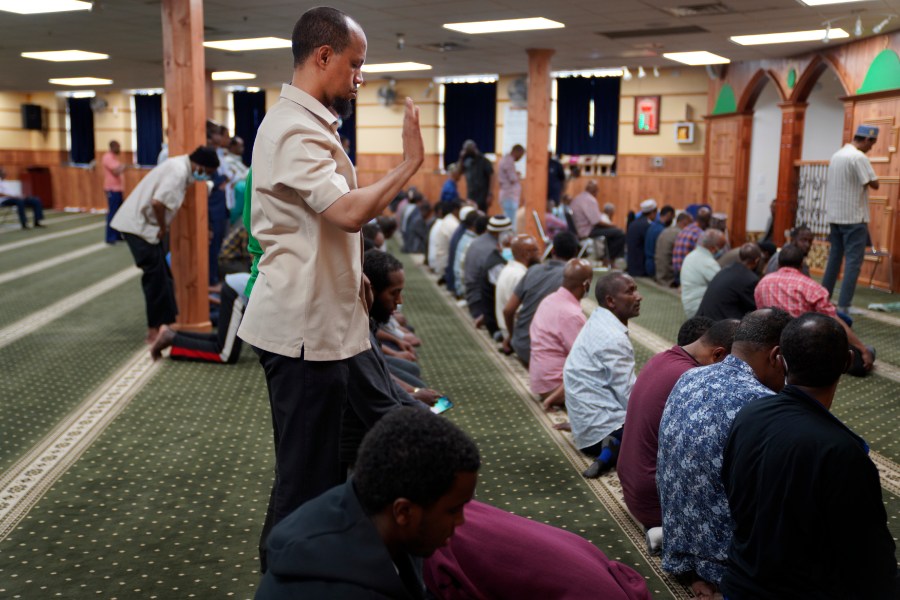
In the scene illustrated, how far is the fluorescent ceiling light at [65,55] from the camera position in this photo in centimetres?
1173

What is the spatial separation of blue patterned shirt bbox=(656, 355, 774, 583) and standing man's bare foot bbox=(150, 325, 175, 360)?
372cm

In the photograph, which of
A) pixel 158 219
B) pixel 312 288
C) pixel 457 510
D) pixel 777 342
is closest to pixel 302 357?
pixel 312 288

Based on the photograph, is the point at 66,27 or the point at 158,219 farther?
the point at 66,27

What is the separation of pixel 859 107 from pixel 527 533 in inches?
346

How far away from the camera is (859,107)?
9.38 metres

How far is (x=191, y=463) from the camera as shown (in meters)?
3.71

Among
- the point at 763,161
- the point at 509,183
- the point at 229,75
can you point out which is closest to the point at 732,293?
the point at 509,183

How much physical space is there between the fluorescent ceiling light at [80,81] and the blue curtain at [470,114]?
6152 millimetres

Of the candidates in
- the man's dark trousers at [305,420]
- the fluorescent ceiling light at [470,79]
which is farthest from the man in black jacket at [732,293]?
the fluorescent ceiling light at [470,79]

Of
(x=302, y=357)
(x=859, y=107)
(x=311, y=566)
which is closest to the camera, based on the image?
(x=311, y=566)

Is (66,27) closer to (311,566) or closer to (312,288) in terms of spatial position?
(312,288)

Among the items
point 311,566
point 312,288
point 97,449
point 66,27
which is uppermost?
point 66,27

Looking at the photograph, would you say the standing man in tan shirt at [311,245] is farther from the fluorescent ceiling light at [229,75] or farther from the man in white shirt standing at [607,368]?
the fluorescent ceiling light at [229,75]

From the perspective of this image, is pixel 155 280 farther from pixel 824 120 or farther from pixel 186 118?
pixel 824 120
